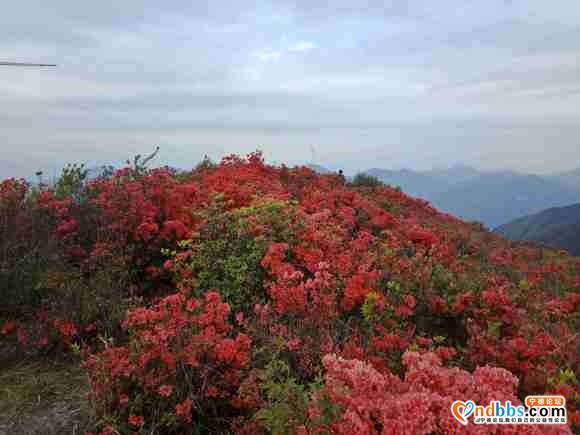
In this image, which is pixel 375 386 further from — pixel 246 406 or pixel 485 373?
pixel 246 406

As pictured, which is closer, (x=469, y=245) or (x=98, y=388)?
(x=98, y=388)

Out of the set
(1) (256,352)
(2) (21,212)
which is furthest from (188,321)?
(2) (21,212)

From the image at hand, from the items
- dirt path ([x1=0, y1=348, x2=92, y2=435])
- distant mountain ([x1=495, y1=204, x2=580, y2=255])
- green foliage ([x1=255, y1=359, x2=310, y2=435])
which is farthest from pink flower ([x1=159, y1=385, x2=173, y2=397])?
distant mountain ([x1=495, y1=204, x2=580, y2=255])

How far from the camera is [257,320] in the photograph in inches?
181

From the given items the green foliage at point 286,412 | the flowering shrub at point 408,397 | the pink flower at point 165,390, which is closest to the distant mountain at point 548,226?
the flowering shrub at point 408,397

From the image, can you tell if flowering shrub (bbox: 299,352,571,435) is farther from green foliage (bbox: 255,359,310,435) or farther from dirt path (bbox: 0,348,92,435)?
dirt path (bbox: 0,348,92,435)

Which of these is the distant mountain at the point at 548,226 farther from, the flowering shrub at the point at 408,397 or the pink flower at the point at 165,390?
the pink flower at the point at 165,390

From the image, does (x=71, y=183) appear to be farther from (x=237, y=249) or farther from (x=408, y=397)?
(x=408, y=397)

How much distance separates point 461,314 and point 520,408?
8.00ft

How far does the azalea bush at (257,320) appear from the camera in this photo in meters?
2.79

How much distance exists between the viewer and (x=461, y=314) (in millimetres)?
4801

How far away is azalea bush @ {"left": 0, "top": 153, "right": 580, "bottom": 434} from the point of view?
2.79m

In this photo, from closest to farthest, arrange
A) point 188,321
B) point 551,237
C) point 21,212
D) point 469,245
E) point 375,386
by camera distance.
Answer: point 375,386 < point 188,321 < point 21,212 < point 469,245 < point 551,237

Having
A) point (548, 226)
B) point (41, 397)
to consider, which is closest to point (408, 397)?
point (41, 397)
